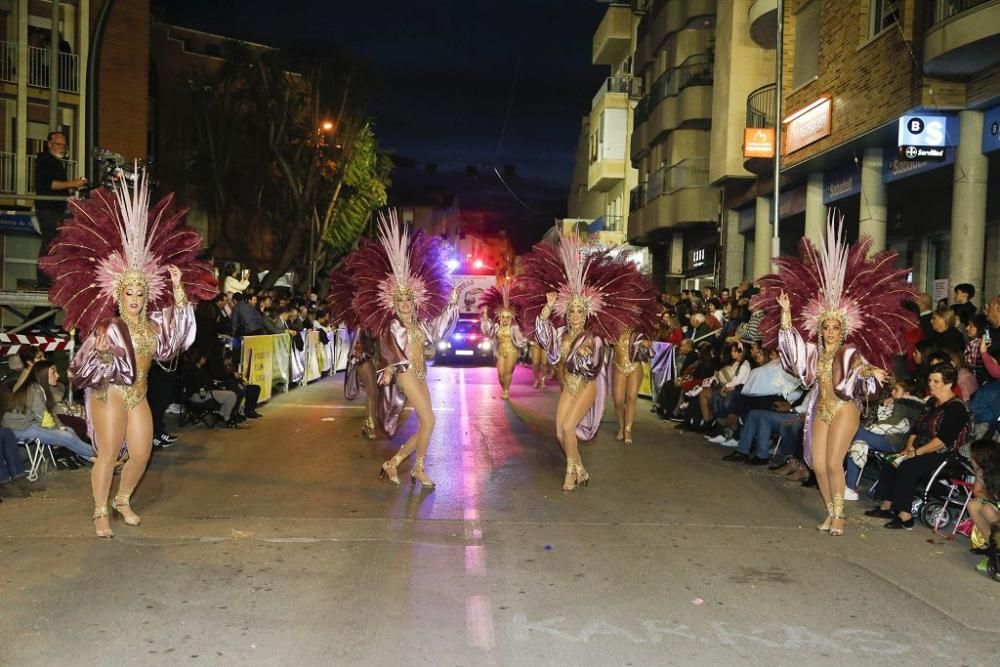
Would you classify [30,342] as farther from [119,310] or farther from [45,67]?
[45,67]

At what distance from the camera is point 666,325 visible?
61.8 ft

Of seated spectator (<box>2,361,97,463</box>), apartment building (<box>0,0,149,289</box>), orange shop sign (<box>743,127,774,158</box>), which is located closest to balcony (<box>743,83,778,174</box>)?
orange shop sign (<box>743,127,774,158</box>)

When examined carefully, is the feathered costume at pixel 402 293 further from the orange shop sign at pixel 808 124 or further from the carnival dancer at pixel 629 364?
the orange shop sign at pixel 808 124

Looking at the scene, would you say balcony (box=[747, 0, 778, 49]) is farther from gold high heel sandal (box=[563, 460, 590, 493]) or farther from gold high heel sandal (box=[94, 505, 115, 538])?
gold high heel sandal (box=[94, 505, 115, 538])

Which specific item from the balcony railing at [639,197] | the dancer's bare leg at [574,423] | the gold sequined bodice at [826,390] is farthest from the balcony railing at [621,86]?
the gold sequined bodice at [826,390]

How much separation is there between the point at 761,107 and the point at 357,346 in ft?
49.0

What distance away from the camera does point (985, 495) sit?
23.7 ft

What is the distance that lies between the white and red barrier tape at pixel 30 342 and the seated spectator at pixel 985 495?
866cm

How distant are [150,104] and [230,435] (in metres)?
27.4

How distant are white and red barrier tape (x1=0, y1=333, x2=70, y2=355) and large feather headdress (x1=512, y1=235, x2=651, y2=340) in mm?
5060

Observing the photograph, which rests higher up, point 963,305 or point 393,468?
point 963,305

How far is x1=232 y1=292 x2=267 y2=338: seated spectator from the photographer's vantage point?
1697cm

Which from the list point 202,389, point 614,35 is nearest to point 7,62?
point 202,389

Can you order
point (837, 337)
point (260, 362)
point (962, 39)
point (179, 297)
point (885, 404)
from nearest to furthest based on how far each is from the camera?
point (179, 297)
point (837, 337)
point (885, 404)
point (962, 39)
point (260, 362)
